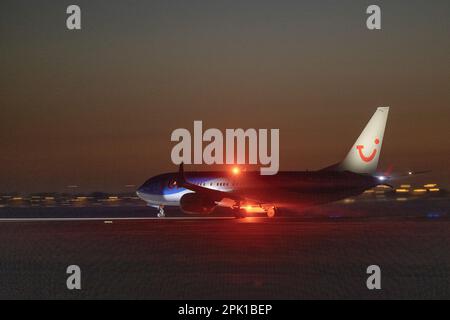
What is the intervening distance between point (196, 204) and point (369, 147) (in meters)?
12.3

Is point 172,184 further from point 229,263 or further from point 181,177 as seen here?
point 229,263

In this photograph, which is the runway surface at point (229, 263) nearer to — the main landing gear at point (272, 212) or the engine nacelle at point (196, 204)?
the engine nacelle at point (196, 204)

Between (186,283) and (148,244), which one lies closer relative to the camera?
(186,283)

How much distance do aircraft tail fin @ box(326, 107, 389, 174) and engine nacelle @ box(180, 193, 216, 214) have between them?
9546mm

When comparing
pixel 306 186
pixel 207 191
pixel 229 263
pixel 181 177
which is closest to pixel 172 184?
pixel 181 177

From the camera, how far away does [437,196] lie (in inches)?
4254

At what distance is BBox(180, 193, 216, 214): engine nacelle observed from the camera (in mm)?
55503

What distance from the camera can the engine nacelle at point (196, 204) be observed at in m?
55.5

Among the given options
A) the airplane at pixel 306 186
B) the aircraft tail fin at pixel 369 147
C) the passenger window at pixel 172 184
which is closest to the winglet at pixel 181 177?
the airplane at pixel 306 186

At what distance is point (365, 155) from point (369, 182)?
293 cm
